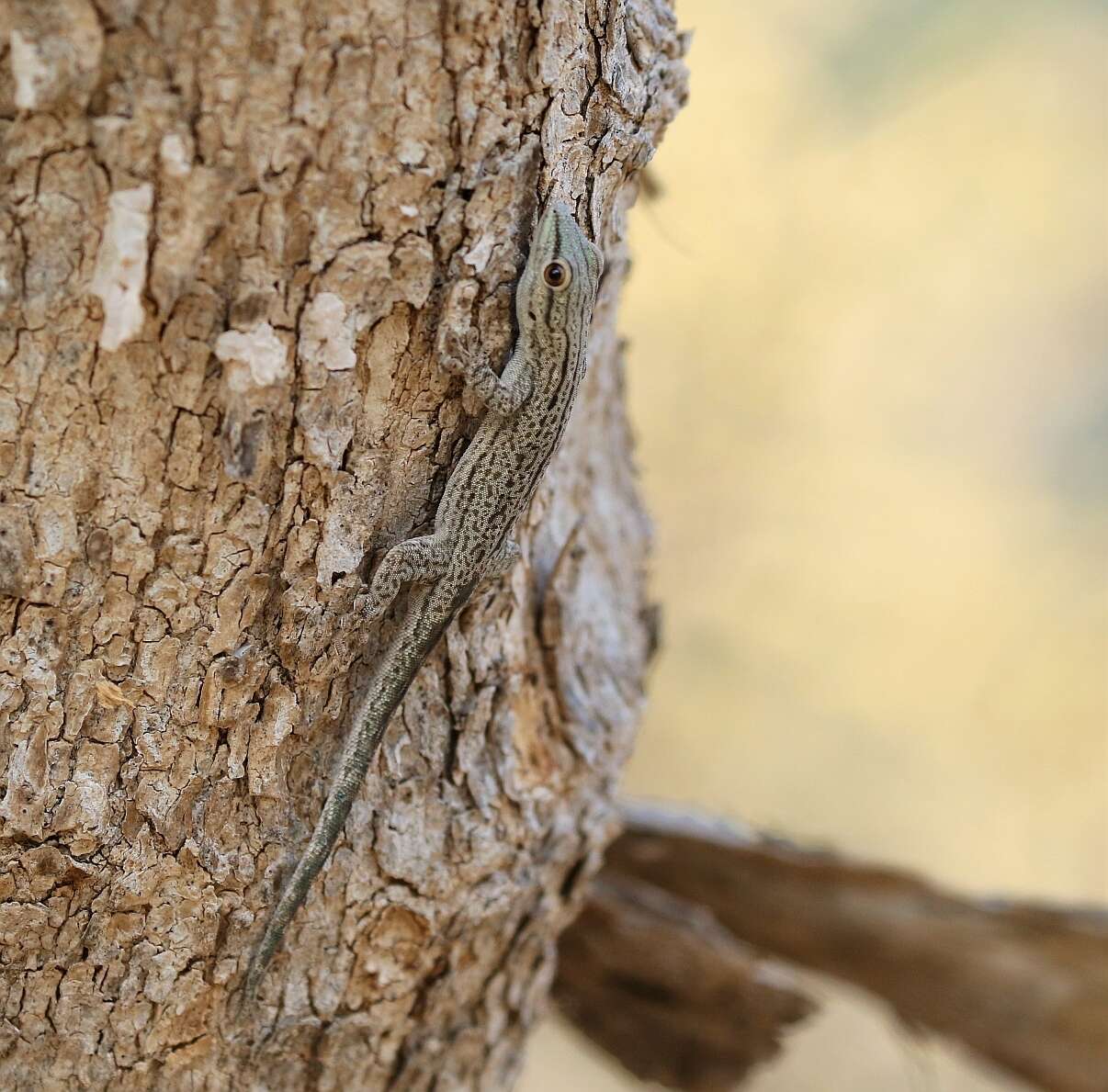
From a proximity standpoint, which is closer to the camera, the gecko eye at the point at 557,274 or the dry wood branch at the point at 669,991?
the gecko eye at the point at 557,274

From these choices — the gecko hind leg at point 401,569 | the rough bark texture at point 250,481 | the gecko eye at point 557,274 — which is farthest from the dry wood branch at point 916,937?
the gecko eye at point 557,274

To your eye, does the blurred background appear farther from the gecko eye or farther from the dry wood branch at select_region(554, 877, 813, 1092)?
the gecko eye

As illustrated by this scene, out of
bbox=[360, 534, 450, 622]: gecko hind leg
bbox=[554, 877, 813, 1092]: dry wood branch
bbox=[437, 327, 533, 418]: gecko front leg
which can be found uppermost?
bbox=[437, 327, 533, 418]: gecko front leg

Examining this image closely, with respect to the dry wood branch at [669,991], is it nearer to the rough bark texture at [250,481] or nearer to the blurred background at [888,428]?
the rough bark texture at [250,481]

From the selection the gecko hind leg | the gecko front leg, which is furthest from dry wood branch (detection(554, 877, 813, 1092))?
the gecko front leg

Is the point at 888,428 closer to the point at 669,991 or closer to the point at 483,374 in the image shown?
the point at 669,991

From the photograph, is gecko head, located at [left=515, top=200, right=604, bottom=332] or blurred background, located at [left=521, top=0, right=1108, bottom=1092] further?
blurred background, located at [left=521, top=0, right=1108, bottom=1092]
